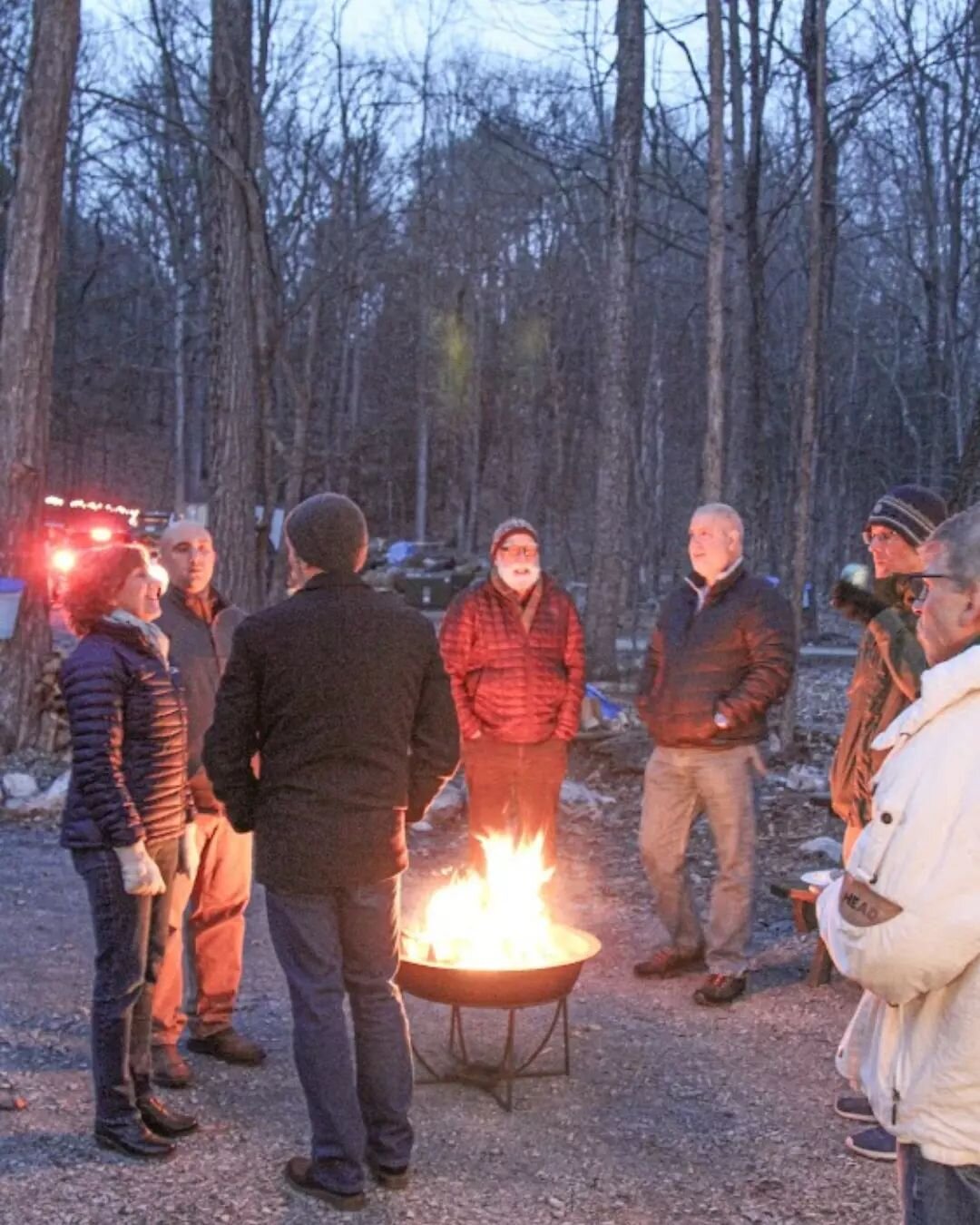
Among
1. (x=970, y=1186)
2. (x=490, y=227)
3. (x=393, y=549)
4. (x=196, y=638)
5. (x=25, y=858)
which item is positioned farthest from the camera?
(x=490, y=227)

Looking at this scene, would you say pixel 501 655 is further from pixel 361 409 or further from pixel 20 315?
pixel 361 409

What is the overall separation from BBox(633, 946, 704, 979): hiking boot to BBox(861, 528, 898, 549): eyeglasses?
89.3 inches

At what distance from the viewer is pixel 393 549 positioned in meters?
34.2

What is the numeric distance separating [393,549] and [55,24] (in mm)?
22837

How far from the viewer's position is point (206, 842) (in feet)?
17.1

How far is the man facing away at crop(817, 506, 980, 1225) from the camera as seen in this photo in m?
2.28

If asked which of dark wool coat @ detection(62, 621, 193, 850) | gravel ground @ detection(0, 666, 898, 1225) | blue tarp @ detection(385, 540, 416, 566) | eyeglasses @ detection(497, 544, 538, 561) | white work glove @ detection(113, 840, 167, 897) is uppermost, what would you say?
eyeglasses @ detection(497, 544, 538, 561)

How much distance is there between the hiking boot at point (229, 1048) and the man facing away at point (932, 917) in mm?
3181

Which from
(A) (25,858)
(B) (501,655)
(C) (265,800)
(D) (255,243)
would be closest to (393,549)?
(D) (255,243)

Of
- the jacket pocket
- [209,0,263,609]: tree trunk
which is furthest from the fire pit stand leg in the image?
[209,0,263,609]: tree trunk

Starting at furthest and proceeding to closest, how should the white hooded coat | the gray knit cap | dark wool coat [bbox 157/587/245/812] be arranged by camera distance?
the gray knit cap, dark wool coat [bbox 157/587/245/812], the white hooded coat

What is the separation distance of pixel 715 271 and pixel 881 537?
7.27 metres

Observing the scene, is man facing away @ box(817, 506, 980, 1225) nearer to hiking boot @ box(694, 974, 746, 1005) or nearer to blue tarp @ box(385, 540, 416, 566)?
hiking boot @ box(694, 974, 746, 1005)

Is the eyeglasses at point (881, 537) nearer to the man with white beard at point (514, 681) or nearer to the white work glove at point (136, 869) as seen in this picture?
the man with white beard at point (514, 681)
